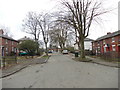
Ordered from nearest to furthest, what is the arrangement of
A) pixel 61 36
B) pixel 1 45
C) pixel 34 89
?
pixel 34 89 < pixel 1 45 < pixel 61 36

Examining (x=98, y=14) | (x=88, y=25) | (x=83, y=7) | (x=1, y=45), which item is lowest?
(x=1, y=45)

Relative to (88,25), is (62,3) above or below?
above

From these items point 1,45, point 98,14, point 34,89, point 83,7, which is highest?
point 83,7

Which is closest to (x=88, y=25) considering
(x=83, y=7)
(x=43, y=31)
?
(x=83, y=7)

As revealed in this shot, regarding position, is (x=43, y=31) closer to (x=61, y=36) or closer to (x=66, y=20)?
(x=66, y=20)

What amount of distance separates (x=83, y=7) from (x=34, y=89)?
16.0 meters

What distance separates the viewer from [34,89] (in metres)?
4.57

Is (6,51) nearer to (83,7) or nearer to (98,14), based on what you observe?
(83,7)

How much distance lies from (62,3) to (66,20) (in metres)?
2.98

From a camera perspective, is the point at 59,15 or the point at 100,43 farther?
the point at 100,43

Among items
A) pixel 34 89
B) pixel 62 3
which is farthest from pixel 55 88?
pixel 62 3

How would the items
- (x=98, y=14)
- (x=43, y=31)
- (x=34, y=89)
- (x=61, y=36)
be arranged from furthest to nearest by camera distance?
(x=61, y=36)
(x=43, y=31)
(x=98, y=14)
(x=34, y=89)

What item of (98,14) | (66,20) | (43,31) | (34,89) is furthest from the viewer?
(43,31)

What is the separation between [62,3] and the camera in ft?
57.8
